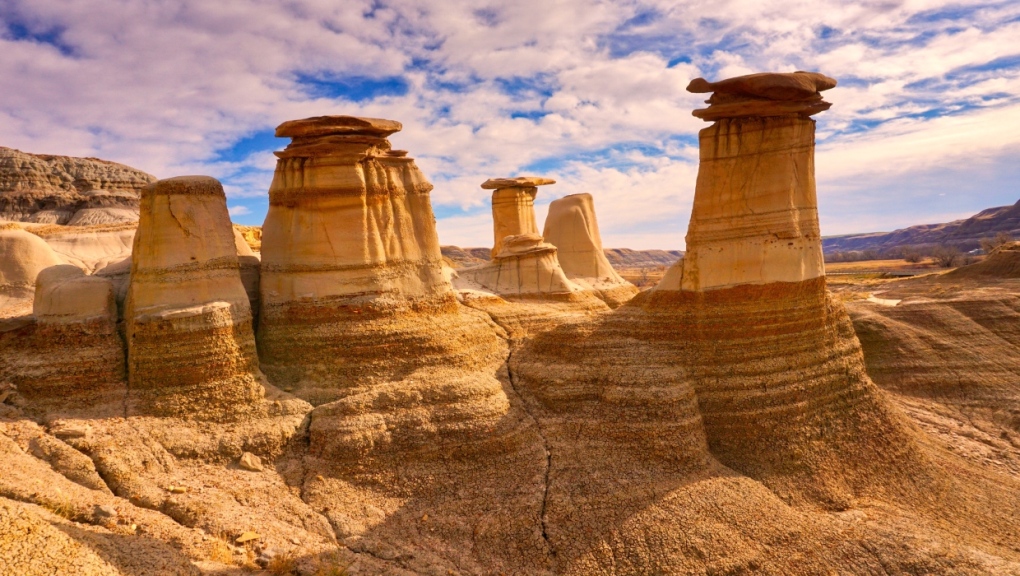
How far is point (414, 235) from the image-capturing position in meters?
17.0

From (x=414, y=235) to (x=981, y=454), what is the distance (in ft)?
59.1

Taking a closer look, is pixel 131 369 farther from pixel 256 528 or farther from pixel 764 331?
pixel 764 331

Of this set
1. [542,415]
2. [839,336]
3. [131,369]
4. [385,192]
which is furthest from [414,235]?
[839,336]

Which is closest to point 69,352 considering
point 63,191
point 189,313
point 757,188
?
point 189,313

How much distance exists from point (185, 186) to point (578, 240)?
2072cm

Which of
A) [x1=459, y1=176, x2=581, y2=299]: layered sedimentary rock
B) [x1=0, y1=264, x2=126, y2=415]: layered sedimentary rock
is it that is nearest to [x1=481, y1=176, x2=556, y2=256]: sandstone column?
[x1=459, y1=176, x2=581, y2=299]: layered sedimentary rock

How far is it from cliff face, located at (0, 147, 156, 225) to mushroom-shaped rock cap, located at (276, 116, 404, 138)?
29675 millimetres

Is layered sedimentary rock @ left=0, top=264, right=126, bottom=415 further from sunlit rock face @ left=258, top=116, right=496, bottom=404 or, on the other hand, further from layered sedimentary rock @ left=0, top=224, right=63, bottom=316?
layered sedimentary rock @ left=0, top=224, right=63, bottom=316

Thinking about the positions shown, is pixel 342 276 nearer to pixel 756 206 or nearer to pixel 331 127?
pixel 331 127

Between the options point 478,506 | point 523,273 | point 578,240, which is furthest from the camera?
point 578,240

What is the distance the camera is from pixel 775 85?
14.2m

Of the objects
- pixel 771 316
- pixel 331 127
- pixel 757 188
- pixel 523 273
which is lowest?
pixel 771 316

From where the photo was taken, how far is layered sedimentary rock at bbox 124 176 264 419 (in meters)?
13.0

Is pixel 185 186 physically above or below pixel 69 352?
above
